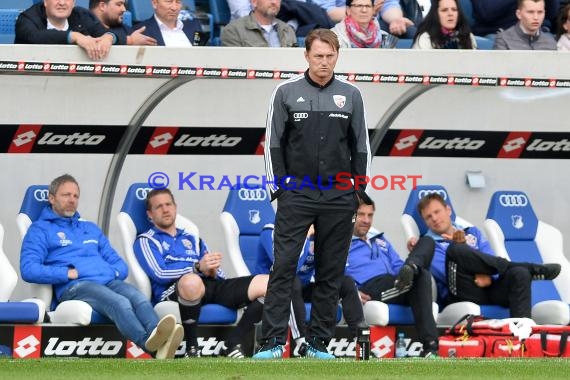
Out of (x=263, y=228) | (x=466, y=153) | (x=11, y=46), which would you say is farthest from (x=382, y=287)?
(x=11, y=46)

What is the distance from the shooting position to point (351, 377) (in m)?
8.31

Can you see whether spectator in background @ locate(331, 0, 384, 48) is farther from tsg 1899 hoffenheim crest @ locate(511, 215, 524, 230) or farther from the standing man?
the standing man

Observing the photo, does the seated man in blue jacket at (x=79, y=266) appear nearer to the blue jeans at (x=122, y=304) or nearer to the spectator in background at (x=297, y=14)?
the blue jeans at (x=122, y=304)

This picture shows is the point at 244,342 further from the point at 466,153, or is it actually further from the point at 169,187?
the point at 466,153

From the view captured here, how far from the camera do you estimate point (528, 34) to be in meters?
13.0

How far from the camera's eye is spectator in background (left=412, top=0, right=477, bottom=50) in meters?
12.6

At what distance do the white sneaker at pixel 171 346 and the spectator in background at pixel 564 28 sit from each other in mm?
4735

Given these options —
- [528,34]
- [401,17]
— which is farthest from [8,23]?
[528,34]

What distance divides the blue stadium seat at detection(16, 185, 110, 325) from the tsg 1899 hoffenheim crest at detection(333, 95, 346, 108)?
106 inches

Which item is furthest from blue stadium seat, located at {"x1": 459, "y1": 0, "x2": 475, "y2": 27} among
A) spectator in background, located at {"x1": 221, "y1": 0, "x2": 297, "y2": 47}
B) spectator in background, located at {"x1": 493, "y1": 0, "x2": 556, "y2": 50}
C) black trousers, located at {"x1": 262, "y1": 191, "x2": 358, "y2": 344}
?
black trousers, located at {"x1": 262, "y1": 191, "x2": 358, "y2": 344}

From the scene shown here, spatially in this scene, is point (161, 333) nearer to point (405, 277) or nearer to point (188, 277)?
point (188, 277)

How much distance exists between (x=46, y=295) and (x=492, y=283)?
11.7ft

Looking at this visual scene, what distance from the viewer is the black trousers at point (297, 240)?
9.43 meters

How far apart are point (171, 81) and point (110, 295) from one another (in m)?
1.99
